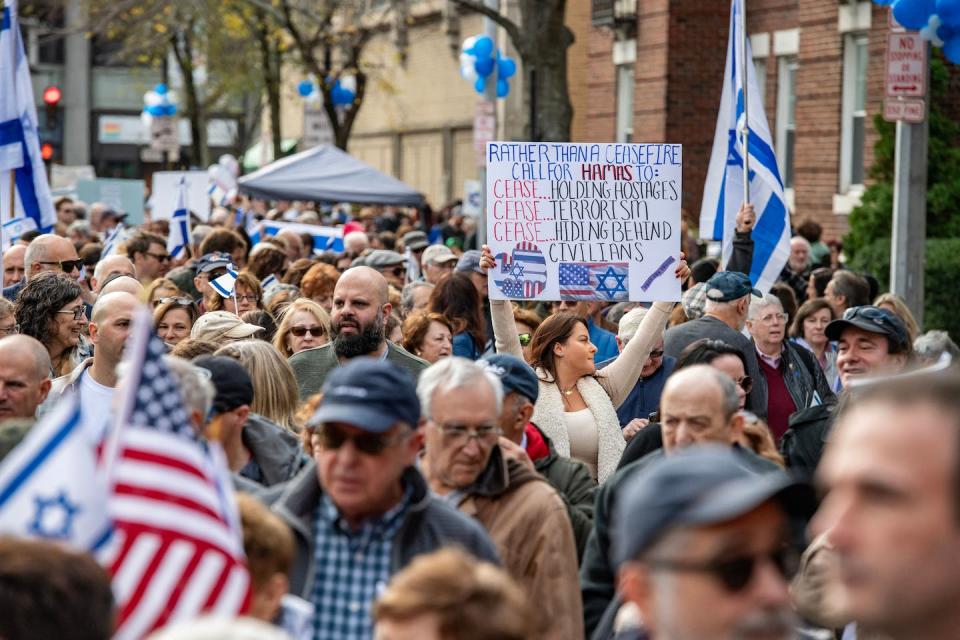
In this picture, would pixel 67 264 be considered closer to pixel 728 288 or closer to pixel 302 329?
pixel 302 329

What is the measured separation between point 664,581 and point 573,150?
734cm

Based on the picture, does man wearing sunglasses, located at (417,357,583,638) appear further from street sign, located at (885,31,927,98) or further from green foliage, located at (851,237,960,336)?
green foliage, located at (851,237,960,336)

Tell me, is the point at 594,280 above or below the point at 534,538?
above

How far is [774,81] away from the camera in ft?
84.9

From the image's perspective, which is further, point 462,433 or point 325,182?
point 325,182

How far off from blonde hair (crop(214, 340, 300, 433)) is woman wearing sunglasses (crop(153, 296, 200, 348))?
207 centimetres

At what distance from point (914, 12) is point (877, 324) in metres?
4.12

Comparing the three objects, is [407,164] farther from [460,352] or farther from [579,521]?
[579,521]

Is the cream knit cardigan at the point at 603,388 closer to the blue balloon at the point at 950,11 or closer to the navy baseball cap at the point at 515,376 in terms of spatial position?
the navy baseball cap at the point at 515,376

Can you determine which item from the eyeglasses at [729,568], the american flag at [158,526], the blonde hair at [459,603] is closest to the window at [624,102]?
the american flag at [158,526]

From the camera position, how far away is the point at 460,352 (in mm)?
10938

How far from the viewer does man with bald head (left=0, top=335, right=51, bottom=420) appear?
22.5 ft

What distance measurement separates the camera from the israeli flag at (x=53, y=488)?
387 centimetres

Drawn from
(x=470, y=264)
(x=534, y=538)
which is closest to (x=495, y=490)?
(x=534, y=538)
